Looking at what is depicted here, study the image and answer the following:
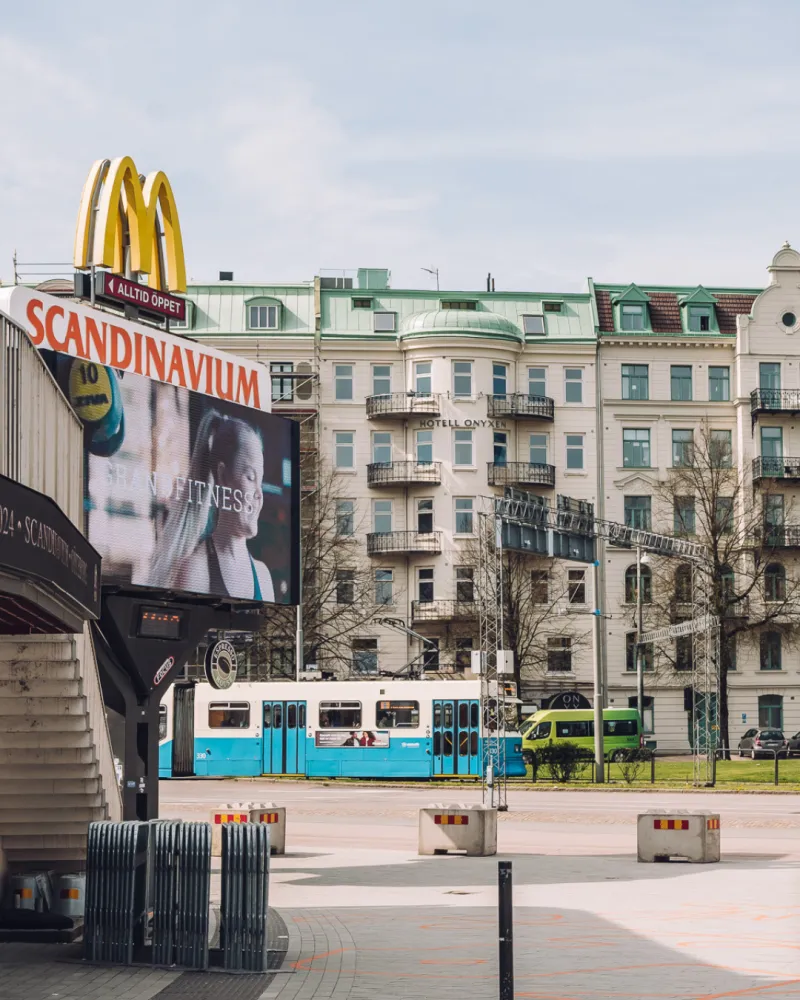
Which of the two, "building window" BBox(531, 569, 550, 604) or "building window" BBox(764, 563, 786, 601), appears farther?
"building window" BBox(764, 563, 786, 601)

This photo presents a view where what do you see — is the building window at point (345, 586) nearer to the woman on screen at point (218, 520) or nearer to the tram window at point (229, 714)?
the tram window at point (229, 714)

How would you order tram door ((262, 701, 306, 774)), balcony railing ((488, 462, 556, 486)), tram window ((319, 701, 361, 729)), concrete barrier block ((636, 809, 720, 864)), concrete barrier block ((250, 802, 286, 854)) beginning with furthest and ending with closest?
1. balcony railing ((488, 462, 556, 486))
2. tram door ((262, 701, 306, 774))
3. tram window ((319, 701, 361, 729))
4. concrete barrier block ((250, 802, 286, 854))
5. concrete barrier block ((636, 809, 720, 864))

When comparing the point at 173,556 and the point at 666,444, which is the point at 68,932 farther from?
the point at 666,444

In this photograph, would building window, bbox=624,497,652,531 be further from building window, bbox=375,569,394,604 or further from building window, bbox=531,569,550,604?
building window, bbox=375,569,394,604

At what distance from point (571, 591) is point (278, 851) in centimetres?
4621

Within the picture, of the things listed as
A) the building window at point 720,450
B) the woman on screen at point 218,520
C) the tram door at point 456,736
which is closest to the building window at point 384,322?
the building window at point 720,450

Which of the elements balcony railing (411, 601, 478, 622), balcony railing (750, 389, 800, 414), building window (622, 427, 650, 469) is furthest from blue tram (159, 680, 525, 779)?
balcony railing (750, 389, 800, 414)

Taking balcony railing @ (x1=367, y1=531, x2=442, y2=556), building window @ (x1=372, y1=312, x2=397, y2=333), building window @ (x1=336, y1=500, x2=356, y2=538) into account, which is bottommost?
balcony railing @ (x1=367, y1=531, x2=442, y2=556)

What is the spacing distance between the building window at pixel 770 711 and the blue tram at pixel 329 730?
2281cm

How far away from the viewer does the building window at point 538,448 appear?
242 ft

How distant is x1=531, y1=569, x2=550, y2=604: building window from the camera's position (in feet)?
225

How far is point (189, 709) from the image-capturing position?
172 feet

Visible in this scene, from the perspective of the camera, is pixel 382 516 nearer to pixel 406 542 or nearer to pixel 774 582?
pixel 406 542

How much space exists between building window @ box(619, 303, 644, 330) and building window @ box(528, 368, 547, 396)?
4329 mm
